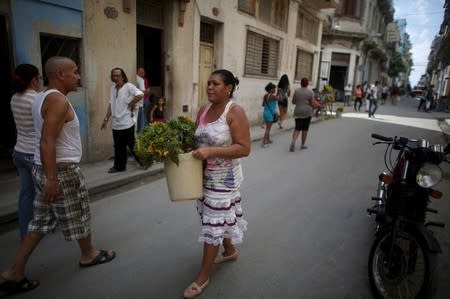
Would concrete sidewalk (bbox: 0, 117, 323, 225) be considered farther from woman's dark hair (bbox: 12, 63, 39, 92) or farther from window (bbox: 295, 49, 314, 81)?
window (bbox: 295, 49, 314, 81)

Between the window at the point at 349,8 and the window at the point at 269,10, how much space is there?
16.8m

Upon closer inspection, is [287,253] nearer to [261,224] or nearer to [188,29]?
[261,224]

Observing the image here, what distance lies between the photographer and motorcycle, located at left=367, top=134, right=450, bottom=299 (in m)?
2.54

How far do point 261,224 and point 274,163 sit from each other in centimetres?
324

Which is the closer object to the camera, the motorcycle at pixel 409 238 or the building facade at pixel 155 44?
the motorcycle at pixel 409 238

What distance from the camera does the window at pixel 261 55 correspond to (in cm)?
1208

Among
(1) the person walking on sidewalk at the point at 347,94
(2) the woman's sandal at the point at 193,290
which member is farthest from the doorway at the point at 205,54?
(1) the person walking on sidewalk at the point at 347,94

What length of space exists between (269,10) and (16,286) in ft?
41.6

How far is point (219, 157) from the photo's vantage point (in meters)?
2.52

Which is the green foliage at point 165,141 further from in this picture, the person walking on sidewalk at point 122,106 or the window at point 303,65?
the window at point 303,65

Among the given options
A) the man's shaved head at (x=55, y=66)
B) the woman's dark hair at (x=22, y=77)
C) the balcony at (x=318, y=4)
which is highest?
the balcony at (x=318, y=4)

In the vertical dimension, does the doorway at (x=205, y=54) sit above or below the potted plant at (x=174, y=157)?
above

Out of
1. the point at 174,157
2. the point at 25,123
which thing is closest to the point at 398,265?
the point at 174,157

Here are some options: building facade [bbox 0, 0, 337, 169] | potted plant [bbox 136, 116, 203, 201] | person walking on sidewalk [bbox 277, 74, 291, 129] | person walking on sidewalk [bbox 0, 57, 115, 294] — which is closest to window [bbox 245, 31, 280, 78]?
building facade [bbox 0, 0, 337, 169]
